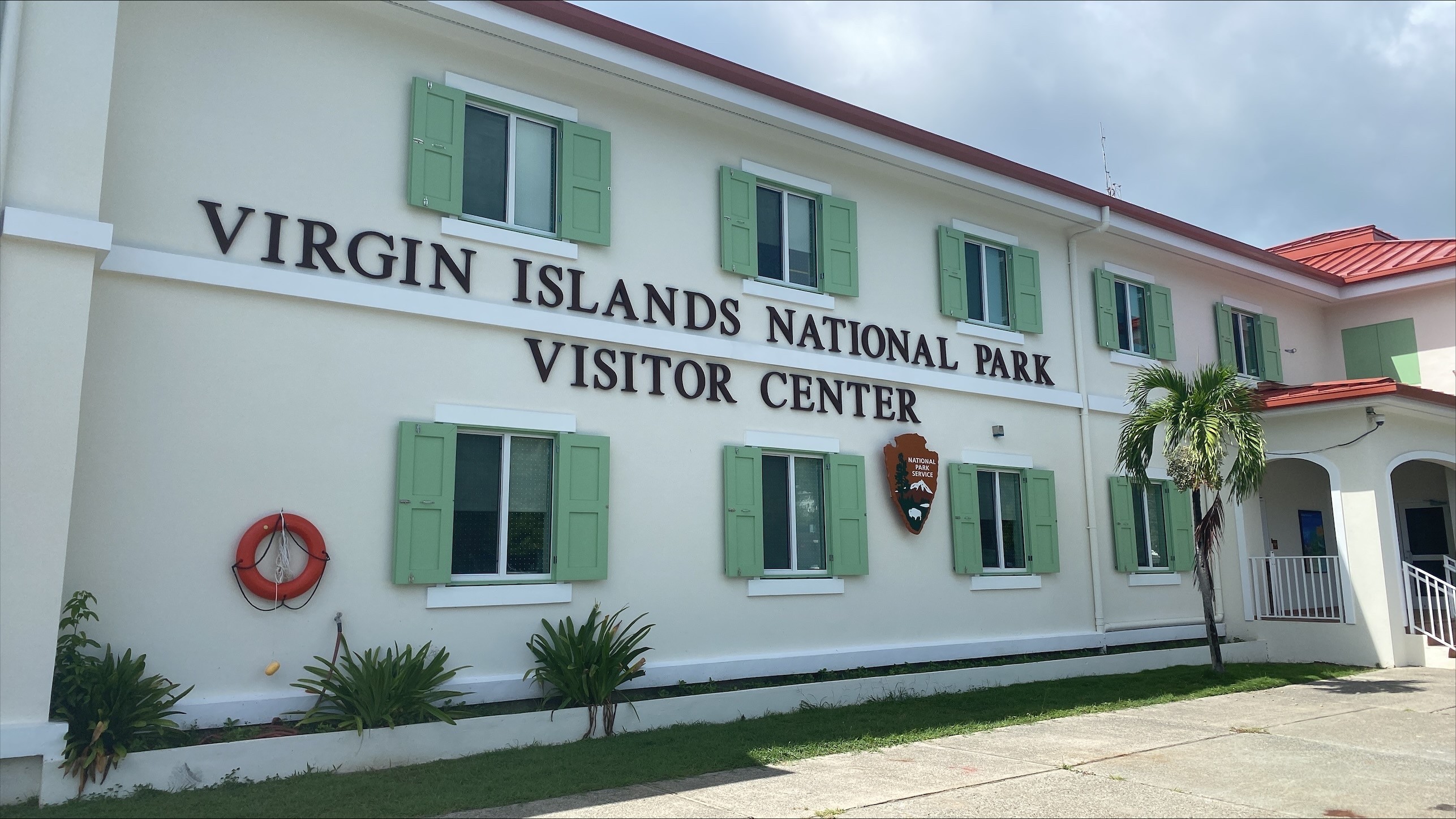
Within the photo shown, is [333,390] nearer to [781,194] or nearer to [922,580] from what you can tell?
[781,194]

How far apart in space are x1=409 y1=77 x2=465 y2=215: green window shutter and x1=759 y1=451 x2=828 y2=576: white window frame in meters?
4.36

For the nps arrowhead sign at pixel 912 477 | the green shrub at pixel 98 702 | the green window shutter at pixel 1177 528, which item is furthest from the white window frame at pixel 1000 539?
the green shrub at pixel 98 702

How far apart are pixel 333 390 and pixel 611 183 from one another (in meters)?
3.59

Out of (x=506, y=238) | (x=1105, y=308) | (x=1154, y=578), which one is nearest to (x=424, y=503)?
(x=506, y=238)

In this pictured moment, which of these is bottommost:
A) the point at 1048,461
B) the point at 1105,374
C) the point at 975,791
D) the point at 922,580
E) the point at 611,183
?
the point at 975,791

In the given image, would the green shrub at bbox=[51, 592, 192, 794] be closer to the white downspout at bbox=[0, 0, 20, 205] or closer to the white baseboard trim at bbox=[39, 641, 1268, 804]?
the white baseboard trim at bbox=[39, 641, 1268, 804]

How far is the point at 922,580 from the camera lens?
1250cm

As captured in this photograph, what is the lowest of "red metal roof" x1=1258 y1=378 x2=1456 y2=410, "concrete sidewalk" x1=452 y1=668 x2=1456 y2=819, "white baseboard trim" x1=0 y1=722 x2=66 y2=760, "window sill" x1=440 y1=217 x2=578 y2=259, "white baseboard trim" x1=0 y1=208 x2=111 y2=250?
"concrete sidewalk" x1=452 y1=668 x2=1456 y2=819

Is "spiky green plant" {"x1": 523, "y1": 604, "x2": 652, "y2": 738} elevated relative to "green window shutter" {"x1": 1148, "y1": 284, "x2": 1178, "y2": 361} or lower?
lower

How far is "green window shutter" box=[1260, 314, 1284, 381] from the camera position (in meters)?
17.9

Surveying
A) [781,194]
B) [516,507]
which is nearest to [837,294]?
[781,194]

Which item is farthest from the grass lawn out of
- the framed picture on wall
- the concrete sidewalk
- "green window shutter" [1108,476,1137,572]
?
the framed picture on wall

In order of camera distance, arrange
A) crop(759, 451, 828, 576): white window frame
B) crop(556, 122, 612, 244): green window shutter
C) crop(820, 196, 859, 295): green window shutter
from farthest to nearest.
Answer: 1. crop(820, 196, 859, 295): green window shutter
2. crop(759, 451, 828, 576): white window frame
3. crop(556, 122, 612, 244): green window shutter

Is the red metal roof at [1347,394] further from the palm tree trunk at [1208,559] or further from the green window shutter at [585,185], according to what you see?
the green window shutter at [585,185]
